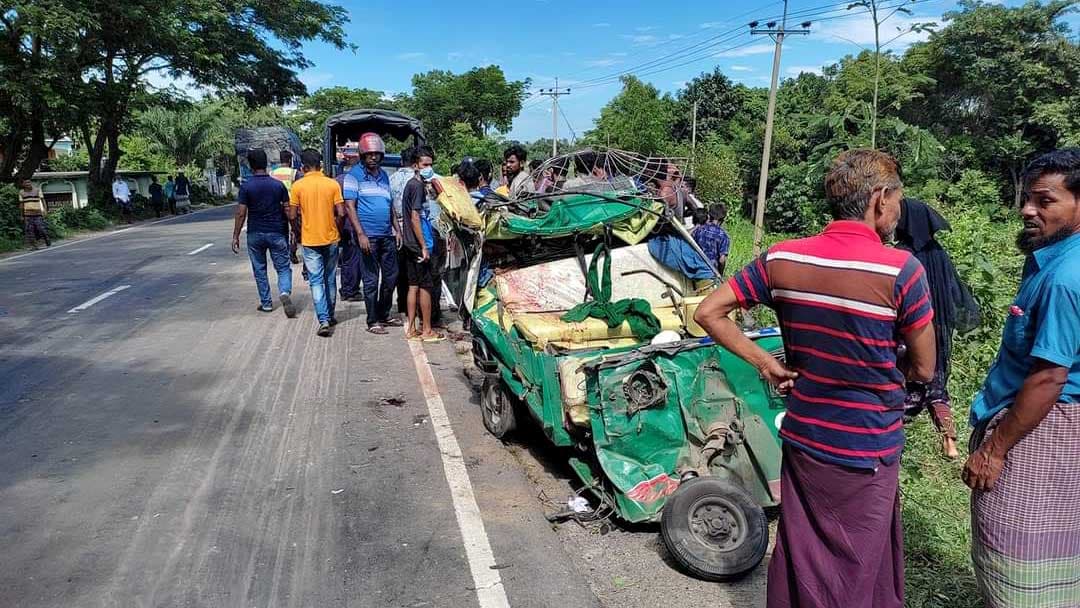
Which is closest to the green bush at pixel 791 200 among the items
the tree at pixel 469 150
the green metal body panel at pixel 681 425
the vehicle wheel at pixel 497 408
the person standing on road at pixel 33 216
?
the tree at pixel 469 150

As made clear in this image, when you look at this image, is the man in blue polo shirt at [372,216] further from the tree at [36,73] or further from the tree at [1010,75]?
the tree at [1010,75]

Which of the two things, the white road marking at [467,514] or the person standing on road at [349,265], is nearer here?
the white road marking at [467,514]

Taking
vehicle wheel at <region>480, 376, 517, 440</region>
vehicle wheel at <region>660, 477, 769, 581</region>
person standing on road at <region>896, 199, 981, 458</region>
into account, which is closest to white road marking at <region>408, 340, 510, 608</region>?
vehicle wheel at <region>480, 376, 517, 440</region>

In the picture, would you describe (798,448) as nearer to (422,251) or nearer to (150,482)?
(150,482)

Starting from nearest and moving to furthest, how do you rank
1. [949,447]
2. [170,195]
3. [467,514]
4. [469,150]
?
[949,447]
[467,514]
[170,195]
[469,150]

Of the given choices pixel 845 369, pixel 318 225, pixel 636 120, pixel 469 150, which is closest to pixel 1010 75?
pixel 636 120

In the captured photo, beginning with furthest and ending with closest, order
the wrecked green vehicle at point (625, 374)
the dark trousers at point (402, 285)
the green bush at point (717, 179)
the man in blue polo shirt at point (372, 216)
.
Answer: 1. the green bush at point (717, 179)
2. the dark trousers at point (402, 285)
3. the man in blue polo shirt at point (372, 216)
4. the wrecked green vehicle at point (625, 374)

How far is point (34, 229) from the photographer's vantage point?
15.9 metres

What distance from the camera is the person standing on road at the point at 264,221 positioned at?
806 cm

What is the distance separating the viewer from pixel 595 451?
12.2ft

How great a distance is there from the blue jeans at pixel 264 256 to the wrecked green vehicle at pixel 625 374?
11.5 ft

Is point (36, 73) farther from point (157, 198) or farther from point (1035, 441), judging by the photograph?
point (1035, 441)

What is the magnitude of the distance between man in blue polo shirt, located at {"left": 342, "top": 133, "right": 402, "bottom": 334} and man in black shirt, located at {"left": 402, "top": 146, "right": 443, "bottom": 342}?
0.28m

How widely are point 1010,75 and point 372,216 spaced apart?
89.8 feet
